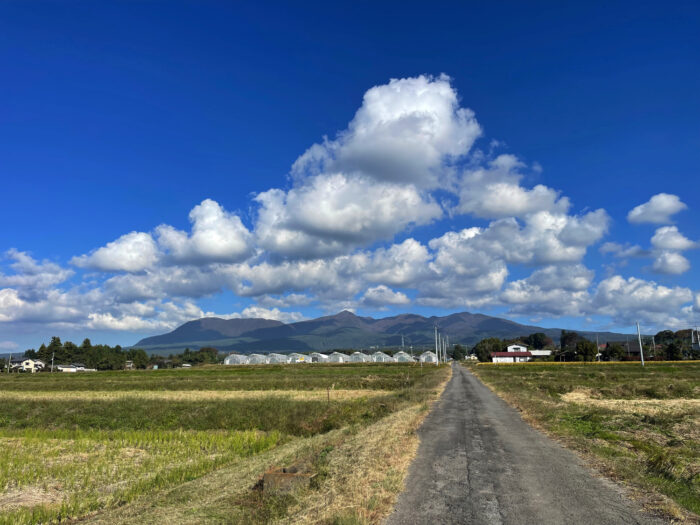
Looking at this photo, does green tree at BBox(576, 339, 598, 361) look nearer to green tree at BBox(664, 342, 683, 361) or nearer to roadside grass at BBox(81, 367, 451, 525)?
green tree at BBox(664, 342, 683, 361)

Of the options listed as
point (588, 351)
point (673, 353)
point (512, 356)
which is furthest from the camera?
point (512, 356)

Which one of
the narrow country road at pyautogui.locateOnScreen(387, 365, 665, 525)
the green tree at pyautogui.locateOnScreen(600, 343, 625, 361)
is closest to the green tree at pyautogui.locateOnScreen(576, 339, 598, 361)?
the green tree at pyautogui.locateOnScreen(600, 343, 625, 361)

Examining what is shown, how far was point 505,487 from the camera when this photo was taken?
10711 millimetres

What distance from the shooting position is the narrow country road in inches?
345

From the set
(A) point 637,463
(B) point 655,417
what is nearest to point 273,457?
(A) point 637,463

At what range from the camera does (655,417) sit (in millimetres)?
23203

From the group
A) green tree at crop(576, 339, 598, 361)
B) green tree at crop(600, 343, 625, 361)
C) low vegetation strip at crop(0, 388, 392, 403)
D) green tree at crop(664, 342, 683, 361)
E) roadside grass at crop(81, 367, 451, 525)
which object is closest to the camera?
roadside grass at crop(81, 367, 451, 525)

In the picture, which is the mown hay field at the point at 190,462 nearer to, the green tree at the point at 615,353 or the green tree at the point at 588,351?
the green tree at the point at 588,351

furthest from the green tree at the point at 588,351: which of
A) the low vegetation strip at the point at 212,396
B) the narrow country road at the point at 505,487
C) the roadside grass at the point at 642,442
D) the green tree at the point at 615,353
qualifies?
the narrow country road at the point at 505,487

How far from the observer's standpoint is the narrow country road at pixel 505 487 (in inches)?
345

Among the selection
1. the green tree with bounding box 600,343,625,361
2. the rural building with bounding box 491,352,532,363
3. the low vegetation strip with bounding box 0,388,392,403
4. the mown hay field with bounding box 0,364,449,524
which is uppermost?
the mown hay field with bounding box 0,364,449,524

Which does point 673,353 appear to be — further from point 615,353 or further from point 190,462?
point 190,462

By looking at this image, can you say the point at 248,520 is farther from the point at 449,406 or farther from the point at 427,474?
the point at 449,406

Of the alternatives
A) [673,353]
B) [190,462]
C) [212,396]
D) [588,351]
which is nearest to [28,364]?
[212,396]
